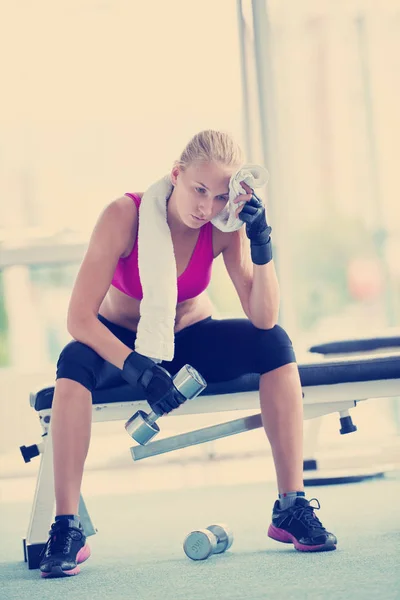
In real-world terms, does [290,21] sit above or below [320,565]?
above

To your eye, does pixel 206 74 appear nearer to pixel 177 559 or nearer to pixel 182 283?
pixel 182 283

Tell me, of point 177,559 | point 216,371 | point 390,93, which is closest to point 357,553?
point 177,559

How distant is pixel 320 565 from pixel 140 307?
2.11 feet

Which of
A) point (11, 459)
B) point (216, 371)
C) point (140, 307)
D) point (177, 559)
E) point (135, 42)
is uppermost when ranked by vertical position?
point (135, 42)

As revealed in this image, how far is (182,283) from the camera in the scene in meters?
1.83

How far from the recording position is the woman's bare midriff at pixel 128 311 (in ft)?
6.05

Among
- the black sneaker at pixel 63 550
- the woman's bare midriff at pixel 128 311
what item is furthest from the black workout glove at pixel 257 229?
the black sneaker at pixel 63 550

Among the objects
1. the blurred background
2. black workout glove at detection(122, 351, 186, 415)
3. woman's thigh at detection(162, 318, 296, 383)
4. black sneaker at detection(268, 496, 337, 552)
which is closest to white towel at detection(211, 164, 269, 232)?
woman's thigh at detection(162, 318, 296, 383)

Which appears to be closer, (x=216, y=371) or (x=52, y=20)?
(x=216, y=371)

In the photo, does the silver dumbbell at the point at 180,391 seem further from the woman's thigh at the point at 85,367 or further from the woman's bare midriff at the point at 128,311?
the woman's bare midriff at the point at 128,311

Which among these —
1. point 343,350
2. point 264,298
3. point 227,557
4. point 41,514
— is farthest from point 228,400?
point 343,350

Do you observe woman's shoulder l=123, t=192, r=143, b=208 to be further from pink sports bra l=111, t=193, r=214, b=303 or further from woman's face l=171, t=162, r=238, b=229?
woman's face l=171, t=162, r=238, b=229

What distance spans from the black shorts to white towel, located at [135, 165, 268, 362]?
95 mm

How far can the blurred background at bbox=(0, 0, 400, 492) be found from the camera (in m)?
3.51
